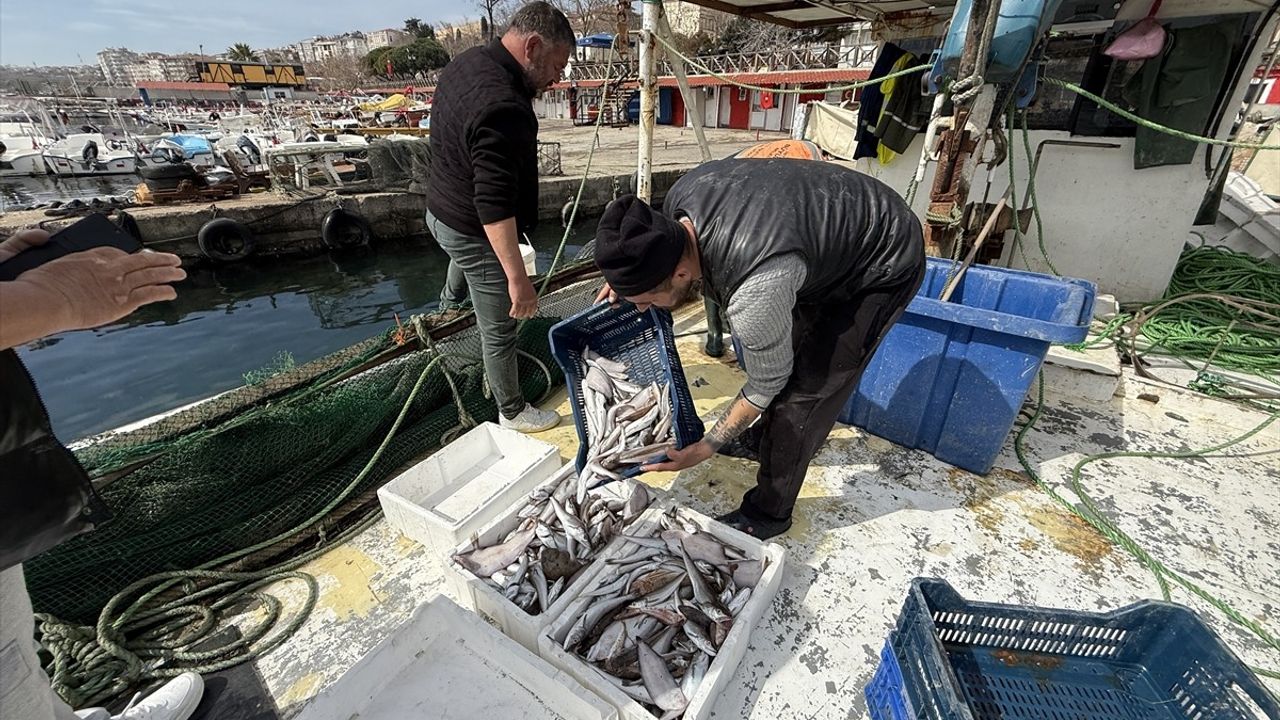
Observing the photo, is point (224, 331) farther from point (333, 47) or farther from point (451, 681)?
point (333, 47)

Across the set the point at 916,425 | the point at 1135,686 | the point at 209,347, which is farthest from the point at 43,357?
the point at 1135,686

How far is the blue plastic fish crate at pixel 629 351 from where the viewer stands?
2.62 m

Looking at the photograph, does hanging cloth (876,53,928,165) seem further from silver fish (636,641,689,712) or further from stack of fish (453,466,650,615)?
silver fish (636,641,689,712)

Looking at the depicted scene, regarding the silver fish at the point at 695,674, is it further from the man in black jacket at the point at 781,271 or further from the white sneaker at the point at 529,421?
the white sneaker at the point at 529,421

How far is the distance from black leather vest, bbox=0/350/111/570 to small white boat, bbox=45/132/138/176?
2859 cm

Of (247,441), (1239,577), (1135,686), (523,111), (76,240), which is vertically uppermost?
(523,111)

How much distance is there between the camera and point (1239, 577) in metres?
2.49

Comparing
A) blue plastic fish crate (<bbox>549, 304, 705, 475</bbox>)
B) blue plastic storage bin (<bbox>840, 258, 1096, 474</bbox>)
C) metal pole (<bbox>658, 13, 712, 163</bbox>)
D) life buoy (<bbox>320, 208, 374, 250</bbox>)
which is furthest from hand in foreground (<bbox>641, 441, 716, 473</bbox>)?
life buoy (<bbox>320, 208, 374, 250</bbox>)

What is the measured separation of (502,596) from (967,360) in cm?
269

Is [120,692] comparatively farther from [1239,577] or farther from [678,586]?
[1239,577]

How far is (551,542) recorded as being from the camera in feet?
7.77

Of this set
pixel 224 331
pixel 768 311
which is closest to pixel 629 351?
pixel 768 311

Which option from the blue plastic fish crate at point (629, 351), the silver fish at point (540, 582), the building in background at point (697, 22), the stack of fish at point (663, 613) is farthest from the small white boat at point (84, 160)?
the building in background at point (697, 22)

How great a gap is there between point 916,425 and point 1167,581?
4.16ft
